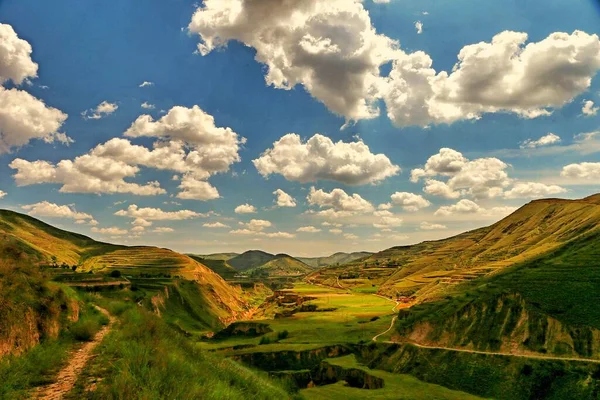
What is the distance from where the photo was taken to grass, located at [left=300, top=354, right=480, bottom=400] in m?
54.2

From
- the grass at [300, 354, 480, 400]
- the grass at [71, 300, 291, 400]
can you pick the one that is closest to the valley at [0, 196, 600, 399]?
the grass at [71, 300, 291, 400]

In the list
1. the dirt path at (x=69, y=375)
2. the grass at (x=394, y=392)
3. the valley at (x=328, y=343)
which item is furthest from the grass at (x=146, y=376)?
the grass at (x=394, y=392)

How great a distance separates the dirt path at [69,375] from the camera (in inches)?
455

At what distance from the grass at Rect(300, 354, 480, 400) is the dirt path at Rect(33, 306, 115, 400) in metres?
41.5

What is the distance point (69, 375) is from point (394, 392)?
55613 mm

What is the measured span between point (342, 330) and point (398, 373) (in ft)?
115

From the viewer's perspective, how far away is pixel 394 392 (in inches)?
2232

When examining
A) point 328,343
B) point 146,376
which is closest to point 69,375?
point 146,376

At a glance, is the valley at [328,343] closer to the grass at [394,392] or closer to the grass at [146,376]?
the grass at [146,376]

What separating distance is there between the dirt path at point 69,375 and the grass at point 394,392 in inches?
1632

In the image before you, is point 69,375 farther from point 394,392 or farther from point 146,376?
point 394,392

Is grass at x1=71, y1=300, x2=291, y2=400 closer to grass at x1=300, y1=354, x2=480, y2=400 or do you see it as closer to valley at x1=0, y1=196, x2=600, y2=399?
valley at x1=0, y1=196, x2=600, y2=399

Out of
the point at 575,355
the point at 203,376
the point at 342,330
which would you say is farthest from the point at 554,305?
the point at 203,376

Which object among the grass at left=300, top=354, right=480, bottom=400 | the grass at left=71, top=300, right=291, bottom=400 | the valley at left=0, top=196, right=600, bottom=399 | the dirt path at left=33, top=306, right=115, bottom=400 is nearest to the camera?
the grass at left=71, top=300, right=291, bottom=400
